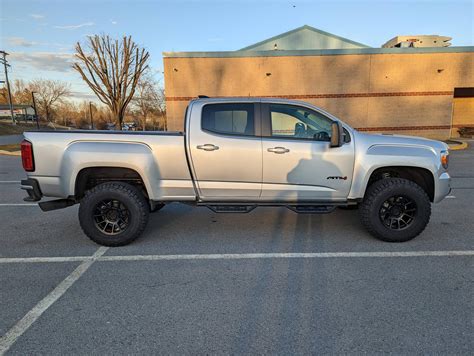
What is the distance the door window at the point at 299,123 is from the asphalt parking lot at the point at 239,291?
4.80 ft

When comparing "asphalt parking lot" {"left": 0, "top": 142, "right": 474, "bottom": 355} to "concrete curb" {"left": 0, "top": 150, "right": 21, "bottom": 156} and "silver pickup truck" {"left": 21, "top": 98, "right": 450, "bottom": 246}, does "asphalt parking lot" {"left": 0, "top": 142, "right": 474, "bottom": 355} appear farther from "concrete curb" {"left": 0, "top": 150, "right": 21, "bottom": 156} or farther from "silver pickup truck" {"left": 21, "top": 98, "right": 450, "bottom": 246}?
"concrete curb" {"left": 0, "top": 150, "right": 21, "bottom": 156}

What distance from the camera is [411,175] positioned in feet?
14.8

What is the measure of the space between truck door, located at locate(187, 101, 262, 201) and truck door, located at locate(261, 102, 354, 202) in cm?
15

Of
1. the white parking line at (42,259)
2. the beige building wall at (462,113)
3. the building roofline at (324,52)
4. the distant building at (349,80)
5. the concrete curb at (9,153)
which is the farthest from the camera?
the beige building wall at (462,113)

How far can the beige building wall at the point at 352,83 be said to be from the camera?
19453 millimetres

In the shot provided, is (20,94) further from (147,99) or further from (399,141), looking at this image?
(399,141)

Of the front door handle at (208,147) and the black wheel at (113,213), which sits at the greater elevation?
the front door handle at (208,147)

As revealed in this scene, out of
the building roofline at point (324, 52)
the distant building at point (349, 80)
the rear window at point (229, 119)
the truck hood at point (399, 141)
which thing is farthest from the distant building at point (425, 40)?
the rear window at point (229, 119)

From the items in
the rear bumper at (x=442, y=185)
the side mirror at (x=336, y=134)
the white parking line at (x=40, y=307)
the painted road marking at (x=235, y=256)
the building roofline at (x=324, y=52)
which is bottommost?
the painted road marking at (x=235, y=256)

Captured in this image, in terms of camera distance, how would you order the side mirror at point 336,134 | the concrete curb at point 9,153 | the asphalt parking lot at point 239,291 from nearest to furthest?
1. the asphalt parking lot at point 239,291
2. the side mirror at point 336,134
3. the concrete curb at point 9,153

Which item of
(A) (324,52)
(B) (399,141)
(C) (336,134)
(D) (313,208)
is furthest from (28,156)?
(A) (324,52)

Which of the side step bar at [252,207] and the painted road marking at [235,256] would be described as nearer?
the painted road marking at [235,256]

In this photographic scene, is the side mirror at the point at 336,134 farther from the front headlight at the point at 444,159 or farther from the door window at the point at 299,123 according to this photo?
the front headlight at the point at 444,159

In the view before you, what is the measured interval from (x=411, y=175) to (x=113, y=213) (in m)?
4.31
